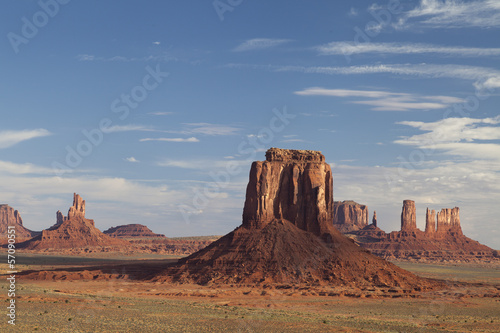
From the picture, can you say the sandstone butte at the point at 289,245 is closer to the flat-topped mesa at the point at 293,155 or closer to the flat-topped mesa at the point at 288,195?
the flat-topped mesa at the point at 288,195

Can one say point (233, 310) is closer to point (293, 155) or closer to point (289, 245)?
point (289, 245)

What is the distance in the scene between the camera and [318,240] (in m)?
99.6

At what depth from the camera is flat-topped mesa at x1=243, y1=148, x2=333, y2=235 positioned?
335ft

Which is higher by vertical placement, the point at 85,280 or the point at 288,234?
the point at 288,234

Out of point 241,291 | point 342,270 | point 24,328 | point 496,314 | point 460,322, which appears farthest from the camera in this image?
point 342,270

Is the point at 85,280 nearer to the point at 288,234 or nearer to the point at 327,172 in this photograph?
the point at 288,234

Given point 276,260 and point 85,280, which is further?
point 85,280

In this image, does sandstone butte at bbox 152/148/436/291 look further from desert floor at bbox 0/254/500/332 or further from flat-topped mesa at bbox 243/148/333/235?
desert floor at bbox 0/254/500/332

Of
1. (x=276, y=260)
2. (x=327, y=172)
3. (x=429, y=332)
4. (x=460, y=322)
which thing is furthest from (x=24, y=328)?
(x=327, y=172)

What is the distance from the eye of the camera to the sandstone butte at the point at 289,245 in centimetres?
9244

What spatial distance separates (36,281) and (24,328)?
56418mm

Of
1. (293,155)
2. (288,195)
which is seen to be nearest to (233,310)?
(288,195)

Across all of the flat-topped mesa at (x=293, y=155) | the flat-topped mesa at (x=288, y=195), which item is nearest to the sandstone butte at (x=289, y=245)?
the flat-topped mesa at (x=288, y=195)

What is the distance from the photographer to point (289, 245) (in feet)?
314
